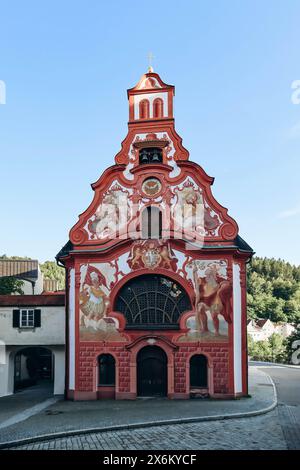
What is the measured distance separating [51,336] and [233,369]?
10175 mm

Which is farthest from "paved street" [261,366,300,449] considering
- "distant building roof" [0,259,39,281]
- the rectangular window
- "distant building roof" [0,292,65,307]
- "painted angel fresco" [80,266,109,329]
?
"distant building roof" [0,259,39,281]

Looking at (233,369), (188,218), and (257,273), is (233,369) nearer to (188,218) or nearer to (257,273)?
(188,218)

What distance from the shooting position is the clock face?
24125mm

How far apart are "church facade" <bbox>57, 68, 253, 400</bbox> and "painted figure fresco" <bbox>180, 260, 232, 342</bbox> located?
0.05 meters

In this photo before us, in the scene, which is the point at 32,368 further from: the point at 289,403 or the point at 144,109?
the point at 144,109

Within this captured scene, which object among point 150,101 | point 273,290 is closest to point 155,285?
point 150,101

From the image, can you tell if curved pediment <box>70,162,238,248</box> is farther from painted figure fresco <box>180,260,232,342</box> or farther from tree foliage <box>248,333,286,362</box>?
tree foliage <box>248,333,286,362</box>

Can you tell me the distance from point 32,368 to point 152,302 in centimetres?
1332

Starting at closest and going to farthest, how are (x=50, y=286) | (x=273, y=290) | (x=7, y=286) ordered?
(x=7, y=286) → (x=50, y=286) → (x=273, y=290)

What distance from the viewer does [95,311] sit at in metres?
23.4

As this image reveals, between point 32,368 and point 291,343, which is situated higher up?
point 32,368

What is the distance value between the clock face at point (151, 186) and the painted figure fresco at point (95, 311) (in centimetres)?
498

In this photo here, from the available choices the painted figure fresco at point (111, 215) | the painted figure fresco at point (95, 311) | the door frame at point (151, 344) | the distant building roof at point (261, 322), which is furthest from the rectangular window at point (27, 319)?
the distant building roof at point (261, 322)

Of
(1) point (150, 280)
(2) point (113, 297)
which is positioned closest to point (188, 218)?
(1) point (150, 280)
